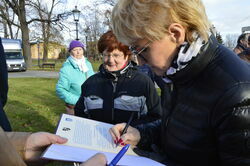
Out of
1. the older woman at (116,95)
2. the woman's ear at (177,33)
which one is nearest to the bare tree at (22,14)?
the older woman at (116,95)

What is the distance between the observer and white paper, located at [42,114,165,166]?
1.26 m

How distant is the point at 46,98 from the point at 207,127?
8.27 meters

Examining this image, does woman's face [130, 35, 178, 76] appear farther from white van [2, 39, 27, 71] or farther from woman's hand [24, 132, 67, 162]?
white van [2, 39, 27, 71]

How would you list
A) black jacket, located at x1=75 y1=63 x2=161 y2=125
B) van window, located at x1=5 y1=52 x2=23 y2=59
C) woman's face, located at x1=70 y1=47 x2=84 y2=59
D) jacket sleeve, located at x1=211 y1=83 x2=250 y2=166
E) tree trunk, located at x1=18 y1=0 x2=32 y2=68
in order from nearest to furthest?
1. jacket sleeve, located at x1=211 y1=83 x2=250 y2=166
2. black jacket, located at x1=75 y1=63 x2=161 y2=125
3. woman's face, located at x1=70 y1=47 x2=84 y2=59
4. van window, located at x1=5 y1=52 x2=23 y2=59
5. tree trunk, located at x1=18 y1=0 x2=32 y2=68

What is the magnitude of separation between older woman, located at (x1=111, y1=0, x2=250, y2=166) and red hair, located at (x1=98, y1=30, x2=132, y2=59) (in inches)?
42.0

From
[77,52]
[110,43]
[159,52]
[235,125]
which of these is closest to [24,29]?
[77,52]

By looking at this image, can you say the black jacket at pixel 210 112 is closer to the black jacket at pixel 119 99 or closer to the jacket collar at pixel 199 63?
the jacket collar at pixel 199 63

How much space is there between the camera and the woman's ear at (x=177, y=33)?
1225 mm

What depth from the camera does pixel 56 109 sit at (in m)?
6.82

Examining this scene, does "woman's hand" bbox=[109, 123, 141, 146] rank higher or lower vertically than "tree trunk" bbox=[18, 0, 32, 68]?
lower

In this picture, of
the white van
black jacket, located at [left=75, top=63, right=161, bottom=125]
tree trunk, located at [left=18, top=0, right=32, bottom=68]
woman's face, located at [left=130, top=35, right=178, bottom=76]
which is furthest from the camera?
tree trunk, located at [left=18, top=0, right=32, bottom=68]

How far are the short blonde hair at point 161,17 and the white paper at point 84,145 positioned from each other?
25.9 inches

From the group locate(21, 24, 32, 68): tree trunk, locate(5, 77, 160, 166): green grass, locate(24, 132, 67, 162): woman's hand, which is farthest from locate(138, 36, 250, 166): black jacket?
locate(21, 24, 32, 68): tree trunk

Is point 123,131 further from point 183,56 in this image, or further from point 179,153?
point 183,56
